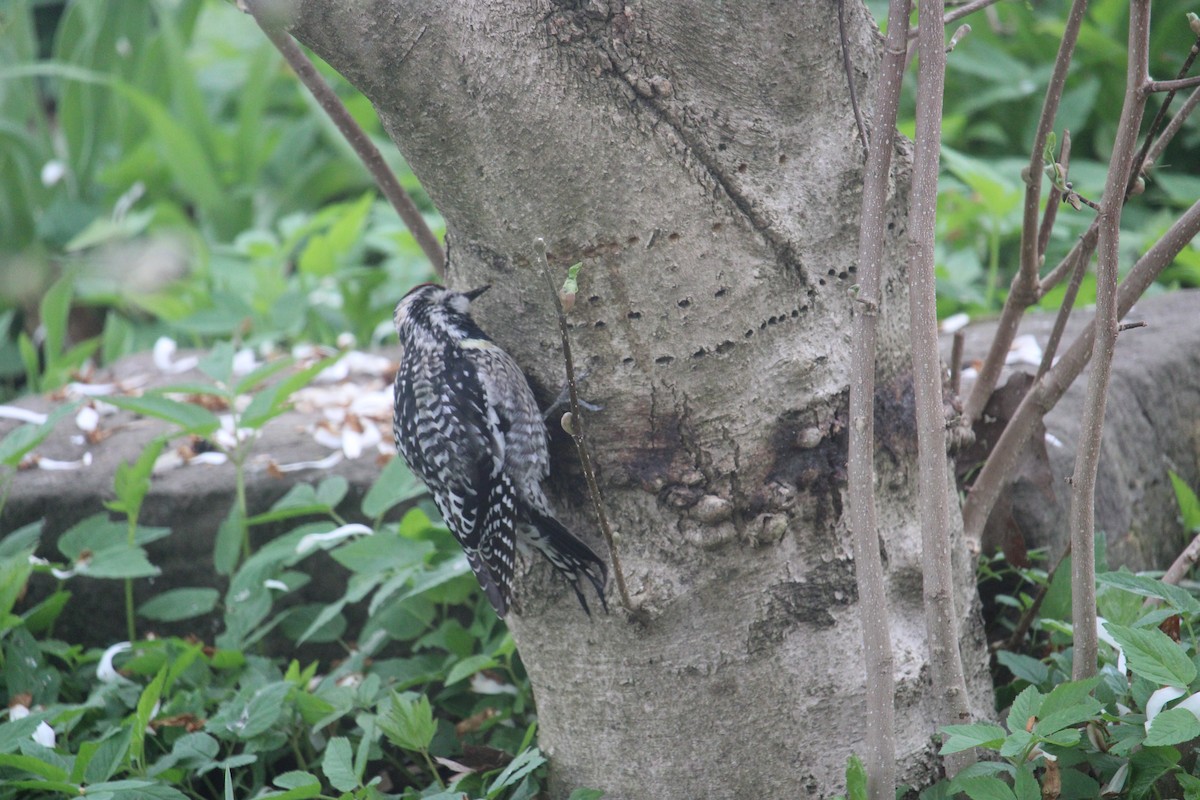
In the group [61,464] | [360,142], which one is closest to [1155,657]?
[360,142]

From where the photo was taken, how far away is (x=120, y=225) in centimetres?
516

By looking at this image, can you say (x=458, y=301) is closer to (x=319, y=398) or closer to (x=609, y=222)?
(x=609, y=222)

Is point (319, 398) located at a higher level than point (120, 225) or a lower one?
lower

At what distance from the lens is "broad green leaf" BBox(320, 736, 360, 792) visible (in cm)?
190

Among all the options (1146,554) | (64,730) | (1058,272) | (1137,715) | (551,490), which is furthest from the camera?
(1146,554)

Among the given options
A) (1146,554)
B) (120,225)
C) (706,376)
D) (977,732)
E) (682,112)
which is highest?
(120,225)

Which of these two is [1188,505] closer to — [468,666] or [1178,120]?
[1178,120]

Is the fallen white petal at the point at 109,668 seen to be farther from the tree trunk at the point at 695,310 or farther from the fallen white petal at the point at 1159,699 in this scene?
the fallen white petal at the point at 1159,699

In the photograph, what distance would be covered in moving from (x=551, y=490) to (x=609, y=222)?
0.55 meters

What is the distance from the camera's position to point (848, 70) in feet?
5.55

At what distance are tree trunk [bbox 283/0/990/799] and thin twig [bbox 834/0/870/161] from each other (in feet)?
0.05

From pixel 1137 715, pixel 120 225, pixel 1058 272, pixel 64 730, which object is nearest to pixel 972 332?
pixel 1058 272

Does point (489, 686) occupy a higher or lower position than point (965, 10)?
lower

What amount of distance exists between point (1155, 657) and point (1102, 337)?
0.49m
